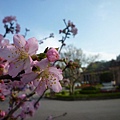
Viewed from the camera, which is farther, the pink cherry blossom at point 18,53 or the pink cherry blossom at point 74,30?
the pink cherry blossom at point 74,30

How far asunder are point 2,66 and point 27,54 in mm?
323

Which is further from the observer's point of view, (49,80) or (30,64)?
(49,80)

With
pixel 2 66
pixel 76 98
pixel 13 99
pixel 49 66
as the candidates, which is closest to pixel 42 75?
pixel 49 66

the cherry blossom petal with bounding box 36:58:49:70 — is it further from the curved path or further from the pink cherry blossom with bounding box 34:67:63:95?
the curved path

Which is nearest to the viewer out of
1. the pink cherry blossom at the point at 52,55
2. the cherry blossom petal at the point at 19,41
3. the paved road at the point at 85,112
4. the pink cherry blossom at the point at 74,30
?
the pink cherry blossom at the point at 52,55

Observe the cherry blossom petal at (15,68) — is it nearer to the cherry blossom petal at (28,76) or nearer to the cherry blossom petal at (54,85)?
the cherry blossom petal at (28,76)

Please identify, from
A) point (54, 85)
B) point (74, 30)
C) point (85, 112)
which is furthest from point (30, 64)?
point (85, 112)

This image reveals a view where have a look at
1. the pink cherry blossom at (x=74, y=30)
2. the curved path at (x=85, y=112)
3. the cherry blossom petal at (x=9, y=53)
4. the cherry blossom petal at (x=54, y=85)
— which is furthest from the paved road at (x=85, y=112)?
the cherry blossom petal at (x=9, y=53)

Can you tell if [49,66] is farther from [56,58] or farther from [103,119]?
[103,119]

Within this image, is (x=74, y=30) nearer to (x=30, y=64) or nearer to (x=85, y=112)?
(x=30, y=64)

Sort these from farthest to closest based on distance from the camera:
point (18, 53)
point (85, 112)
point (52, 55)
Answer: point (85, 112) < point (18, 53) < point (52, 55)

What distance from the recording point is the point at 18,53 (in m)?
1.04

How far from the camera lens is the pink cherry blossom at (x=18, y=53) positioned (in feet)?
3.20

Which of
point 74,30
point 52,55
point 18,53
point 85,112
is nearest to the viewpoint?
point 52,55
